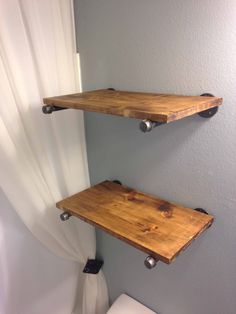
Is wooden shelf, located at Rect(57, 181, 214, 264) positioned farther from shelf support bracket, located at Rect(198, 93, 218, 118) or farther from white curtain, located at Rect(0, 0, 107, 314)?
shelf support bracket, located at Rect(198, 93, 218, 118)

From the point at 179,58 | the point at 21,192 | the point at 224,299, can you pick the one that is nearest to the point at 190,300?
the point at 224,299

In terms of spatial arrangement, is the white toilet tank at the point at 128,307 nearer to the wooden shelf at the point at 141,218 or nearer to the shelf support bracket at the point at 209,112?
the wooden shelf at the point at 141,218

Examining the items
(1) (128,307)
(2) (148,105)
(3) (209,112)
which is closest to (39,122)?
(2) (148,105)

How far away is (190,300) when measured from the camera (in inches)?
32.8

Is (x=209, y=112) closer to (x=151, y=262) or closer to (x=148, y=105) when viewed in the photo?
(x=148, y=105)

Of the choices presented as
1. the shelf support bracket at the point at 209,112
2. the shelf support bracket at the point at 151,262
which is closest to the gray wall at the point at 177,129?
the shelf support bracket at the point at 209,112

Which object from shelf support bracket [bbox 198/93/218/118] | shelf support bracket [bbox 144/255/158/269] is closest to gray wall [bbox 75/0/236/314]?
shelf support bracket [bbox 198/93/218/118]

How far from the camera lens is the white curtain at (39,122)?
0.69 metres

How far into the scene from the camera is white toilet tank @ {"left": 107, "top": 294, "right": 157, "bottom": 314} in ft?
3.19

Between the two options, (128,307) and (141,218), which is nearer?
(141,218)

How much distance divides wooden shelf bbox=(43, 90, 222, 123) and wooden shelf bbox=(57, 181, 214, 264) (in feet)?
0.95

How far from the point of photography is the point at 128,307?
99 cm

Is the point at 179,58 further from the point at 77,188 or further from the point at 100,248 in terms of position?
the point at 100,248

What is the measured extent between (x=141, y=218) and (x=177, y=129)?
26 centimetres
